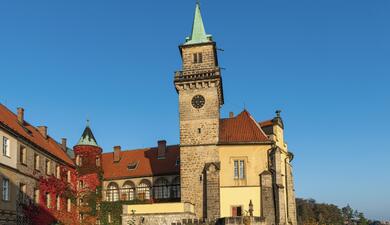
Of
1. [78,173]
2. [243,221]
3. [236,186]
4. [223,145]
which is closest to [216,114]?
[223,145]

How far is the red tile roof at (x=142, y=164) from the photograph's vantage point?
52.2 m

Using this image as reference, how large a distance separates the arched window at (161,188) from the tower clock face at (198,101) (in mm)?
11474

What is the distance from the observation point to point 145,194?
169 feet

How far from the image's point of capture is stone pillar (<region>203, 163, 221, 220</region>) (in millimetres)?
40094

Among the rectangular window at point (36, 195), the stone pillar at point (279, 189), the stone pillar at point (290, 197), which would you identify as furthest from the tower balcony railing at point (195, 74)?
the rectangular window at point (36, 195)

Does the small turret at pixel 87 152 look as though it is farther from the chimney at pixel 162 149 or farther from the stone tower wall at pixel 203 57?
the stone tower wall at pixel 203 57

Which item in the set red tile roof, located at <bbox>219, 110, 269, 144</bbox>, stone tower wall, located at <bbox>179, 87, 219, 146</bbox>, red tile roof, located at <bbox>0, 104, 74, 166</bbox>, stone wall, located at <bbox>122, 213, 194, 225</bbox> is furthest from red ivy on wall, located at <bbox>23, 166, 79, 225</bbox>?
red tile roof, located at <bbox>219, 110, 269, 144</bbox>

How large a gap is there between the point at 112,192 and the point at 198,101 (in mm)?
16724

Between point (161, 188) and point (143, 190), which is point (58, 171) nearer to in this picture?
point (143, 190)

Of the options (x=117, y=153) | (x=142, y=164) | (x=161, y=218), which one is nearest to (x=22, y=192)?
(x=161, y=218)

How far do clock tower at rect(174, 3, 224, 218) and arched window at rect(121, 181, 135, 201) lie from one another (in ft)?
37.9

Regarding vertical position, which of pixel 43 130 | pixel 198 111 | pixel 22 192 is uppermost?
pixel 198 111

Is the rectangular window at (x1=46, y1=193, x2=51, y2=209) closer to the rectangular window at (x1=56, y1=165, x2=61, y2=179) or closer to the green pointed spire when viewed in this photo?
the rectangular window at (x1=56, y1=165, x2=61, y2=179)

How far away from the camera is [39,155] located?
41.4 metres
